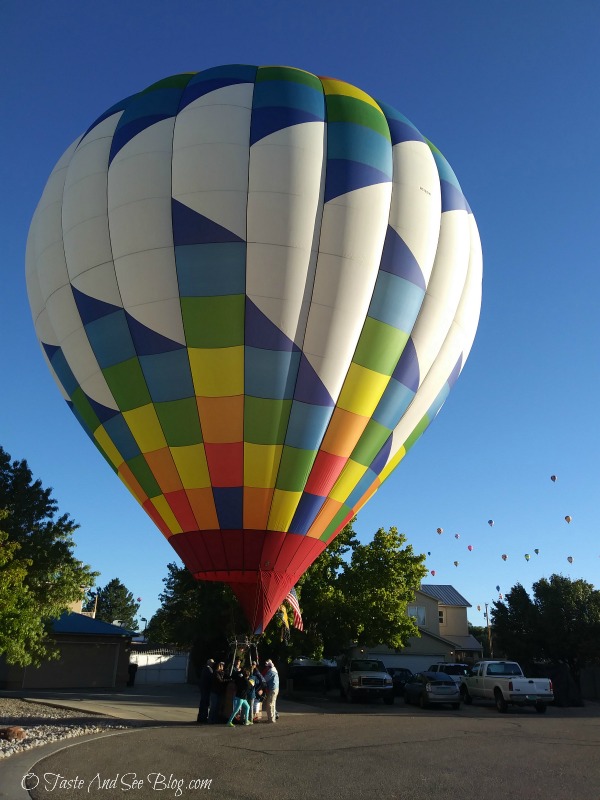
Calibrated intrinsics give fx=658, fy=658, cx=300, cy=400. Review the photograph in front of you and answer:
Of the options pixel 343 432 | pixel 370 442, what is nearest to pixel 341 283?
pixel 343 432

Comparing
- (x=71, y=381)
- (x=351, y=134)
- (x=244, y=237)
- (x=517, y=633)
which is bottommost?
(x=517, y=633)

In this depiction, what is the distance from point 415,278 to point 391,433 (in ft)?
10.9

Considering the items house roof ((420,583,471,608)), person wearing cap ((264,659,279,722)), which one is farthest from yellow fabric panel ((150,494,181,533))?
house roof ((420,583,471,608))

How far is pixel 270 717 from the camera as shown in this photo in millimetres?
13719

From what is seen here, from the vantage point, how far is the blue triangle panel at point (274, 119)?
42.4 ft

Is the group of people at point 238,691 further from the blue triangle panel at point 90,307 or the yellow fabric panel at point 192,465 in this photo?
the blue triangle panel at point 90,307

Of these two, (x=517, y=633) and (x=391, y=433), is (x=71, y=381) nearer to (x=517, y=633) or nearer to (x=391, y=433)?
(x=391, y=433)

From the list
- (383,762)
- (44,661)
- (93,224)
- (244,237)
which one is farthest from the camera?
(44,661)

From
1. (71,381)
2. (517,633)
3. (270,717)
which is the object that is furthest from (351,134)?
(517,633)

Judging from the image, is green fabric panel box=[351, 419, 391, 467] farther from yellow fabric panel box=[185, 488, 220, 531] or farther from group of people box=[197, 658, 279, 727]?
group of people box=[197, 658, 279, 727]

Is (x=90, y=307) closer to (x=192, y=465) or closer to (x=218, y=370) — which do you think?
(x=218, y=370)

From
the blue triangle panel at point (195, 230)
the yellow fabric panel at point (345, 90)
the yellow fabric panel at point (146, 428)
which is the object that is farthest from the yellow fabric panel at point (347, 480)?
the yellow fabric panel at point (345, 90)

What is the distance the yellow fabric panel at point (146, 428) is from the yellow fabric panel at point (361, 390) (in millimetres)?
3575

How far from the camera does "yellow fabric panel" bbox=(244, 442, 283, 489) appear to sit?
1255cm
